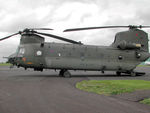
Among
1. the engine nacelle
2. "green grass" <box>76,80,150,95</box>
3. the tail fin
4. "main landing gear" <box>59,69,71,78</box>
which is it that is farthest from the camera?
the tail fin

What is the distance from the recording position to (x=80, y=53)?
17578mm

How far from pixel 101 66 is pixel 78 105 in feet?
42.7

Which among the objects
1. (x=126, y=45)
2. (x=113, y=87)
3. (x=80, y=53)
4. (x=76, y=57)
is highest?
(x=126, y=45)

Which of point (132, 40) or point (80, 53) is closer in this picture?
point (80, 53)

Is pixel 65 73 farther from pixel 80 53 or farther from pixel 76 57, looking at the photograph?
pixel 80 53

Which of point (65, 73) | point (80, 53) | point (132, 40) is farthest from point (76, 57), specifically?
point (132, 40)

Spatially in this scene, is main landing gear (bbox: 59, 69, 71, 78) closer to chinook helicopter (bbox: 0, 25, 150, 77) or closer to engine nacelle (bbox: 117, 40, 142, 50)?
chinook helicopter (bbox: 0, 25, 150, 77)

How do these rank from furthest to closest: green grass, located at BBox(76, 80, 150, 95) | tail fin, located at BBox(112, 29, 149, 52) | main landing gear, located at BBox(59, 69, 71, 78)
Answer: tail fin, located at BBox(112, 29, 149, 52), main landing gear, located at BBox(59, 69, 71, 78), green grass, located at BBox(76, 80, 150, 95)

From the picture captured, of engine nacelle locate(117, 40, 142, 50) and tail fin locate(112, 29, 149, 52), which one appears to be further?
tail fin locate(112, 29, 149, 52)

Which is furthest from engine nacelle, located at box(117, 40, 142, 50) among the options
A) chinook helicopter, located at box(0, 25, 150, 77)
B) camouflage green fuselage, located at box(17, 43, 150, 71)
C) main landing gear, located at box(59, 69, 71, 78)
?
main landing gear, located at box(59, 69, 71, 78)

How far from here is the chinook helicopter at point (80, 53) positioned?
16422 millimetres

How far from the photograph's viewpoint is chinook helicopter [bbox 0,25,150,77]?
1642 cm

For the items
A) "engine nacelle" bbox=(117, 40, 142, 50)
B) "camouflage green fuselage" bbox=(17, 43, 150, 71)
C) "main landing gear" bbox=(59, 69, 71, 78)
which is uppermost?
"engine nacelle" bbox=(117, 40, 142, 50)

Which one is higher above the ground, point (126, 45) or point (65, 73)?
point (126, 45)
